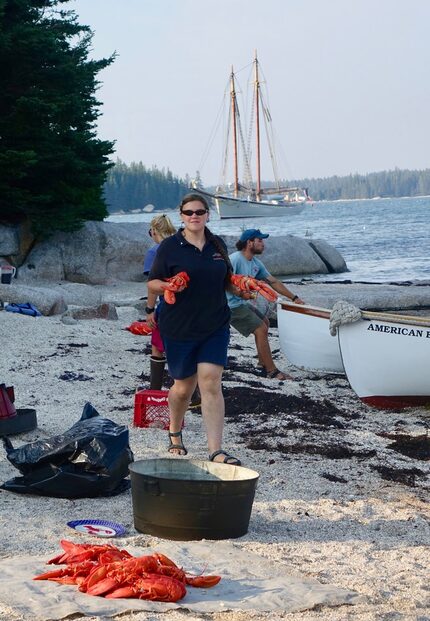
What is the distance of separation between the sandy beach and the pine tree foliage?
31.6ft

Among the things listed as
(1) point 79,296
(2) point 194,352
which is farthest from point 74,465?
(1) point 79,296

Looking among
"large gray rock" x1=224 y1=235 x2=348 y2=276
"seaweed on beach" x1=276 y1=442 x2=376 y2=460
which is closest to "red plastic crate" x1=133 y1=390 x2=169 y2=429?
"seaweed on beach" x1=276 y1=442 x2=376 y2=460

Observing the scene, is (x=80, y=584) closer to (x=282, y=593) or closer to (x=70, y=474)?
(x=282, y=593)

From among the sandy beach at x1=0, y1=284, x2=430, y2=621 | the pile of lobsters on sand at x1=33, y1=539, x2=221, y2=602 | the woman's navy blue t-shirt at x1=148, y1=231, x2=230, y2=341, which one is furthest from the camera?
the woman's navy blue t-shirt at x1=148, y1=231, x2=230, y2=341

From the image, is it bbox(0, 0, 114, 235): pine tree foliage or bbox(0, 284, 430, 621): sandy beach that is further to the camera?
bbox(0, 0, 114, 235): pine tree foliage

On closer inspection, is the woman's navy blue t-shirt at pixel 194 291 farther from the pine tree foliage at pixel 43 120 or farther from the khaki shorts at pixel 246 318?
the pine tree foliage at pixel 43 120

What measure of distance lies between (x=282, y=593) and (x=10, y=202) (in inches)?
738

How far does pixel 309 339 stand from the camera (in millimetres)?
11477

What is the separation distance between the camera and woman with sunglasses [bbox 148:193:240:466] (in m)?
6.48

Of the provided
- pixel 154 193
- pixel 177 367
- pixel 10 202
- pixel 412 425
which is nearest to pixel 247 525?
pixel 177 367

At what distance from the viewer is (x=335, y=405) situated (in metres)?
9.91

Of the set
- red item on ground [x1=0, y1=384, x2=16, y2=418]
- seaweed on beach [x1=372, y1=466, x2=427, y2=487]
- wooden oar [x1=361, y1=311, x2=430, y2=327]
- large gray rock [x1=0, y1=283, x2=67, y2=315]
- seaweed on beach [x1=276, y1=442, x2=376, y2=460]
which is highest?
wooden oar [x1=361, y1=311, x2=430, y2=327]

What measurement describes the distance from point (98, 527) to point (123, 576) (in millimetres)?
1086

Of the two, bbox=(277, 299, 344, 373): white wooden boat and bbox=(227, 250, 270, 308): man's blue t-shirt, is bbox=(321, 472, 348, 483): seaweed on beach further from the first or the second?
bbox=(277, 299, 344, 373): white wooden boat
